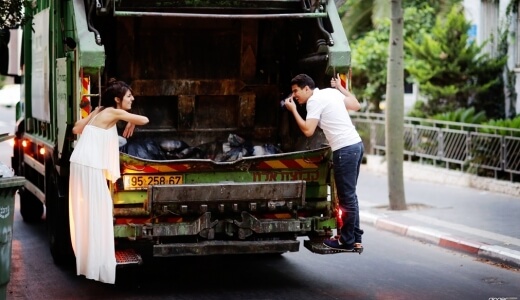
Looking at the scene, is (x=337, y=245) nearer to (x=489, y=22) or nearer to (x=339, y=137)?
(x=339, y=137)

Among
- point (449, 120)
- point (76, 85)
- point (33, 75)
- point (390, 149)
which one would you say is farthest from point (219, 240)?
point (449, 120)

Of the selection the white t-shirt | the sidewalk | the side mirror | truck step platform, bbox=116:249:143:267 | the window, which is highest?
the window

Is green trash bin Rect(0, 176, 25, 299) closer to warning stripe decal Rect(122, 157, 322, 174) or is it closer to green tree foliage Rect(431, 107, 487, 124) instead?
warning stripe decal Rect(122, 157, 322, 174)

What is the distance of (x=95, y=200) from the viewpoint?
26.1ft

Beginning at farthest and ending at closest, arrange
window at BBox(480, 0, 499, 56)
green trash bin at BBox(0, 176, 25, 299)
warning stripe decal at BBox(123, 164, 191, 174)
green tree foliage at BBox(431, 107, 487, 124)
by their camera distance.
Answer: window at BBox(480, 0, 499, 56) → green tree foliage at BBox(431, 107, 487, 124) → warning stripe decal at BBox(123, 164, 191, 174) → green trash bin at BBox(0, 176, 25, 299)

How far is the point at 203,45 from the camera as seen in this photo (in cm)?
1008

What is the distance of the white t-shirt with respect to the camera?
836cm

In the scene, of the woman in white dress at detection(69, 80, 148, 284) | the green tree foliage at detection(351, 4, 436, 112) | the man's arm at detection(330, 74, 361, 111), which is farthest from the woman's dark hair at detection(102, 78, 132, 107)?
the green tree foliage at detection(351, 4, 436, 112)

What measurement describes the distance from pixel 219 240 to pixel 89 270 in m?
1.14

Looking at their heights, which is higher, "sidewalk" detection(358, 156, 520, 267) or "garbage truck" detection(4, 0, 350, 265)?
"garbage truck" detection(4, 0, 350, 265)

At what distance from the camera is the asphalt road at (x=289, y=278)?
27.2 feet

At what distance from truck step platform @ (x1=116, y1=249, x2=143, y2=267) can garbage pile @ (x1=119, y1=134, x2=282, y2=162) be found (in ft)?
4.03

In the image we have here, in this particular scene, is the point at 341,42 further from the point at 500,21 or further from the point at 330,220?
the point at 500,21

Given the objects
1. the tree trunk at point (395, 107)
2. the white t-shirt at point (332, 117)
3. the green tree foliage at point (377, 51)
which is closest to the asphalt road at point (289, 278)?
the white t-shirt at point (332, 117)
